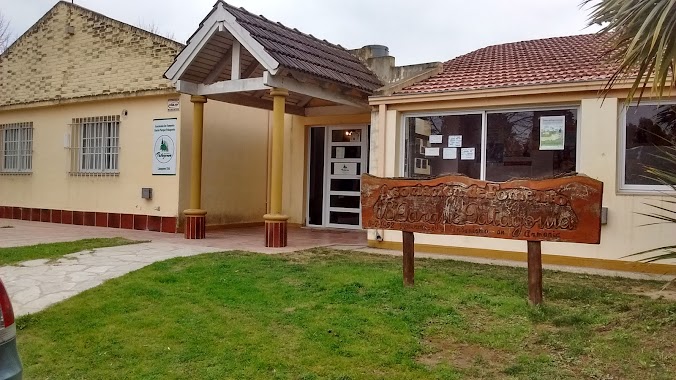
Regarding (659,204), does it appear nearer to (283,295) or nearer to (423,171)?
(423,171)

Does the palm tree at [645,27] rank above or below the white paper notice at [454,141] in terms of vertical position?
above

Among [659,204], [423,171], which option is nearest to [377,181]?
[423,171]

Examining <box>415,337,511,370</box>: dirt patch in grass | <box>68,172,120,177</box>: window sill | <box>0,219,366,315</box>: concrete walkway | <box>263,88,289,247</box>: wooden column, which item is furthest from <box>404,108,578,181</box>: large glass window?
<box>68,172,120,177</box>: window sill

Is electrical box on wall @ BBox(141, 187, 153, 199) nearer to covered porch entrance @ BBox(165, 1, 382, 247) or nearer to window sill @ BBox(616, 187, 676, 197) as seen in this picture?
covered porch entrance @ BBox(165, 1, 382, 247)

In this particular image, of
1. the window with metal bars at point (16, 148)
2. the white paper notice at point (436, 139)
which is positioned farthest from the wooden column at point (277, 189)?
the window with metal bars at point (16, 148)

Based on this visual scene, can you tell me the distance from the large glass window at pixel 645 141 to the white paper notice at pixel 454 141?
2.44 metres

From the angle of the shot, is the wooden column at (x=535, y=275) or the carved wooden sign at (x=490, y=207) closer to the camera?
the carved wooden sign at (x=490, y=207)

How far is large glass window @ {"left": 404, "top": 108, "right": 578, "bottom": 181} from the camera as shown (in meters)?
8.58

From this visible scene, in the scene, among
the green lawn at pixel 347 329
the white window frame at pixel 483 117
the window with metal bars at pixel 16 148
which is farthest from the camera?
the window with metal bars at pixel 16 148

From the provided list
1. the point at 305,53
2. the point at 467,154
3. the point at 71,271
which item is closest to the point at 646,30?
the point at 467,154

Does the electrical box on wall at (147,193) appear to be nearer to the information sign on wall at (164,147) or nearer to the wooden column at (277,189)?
the information sign on wall at (164,147)

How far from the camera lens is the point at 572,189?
532 centimetres

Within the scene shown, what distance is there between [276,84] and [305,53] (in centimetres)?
132

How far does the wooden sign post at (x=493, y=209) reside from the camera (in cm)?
530
